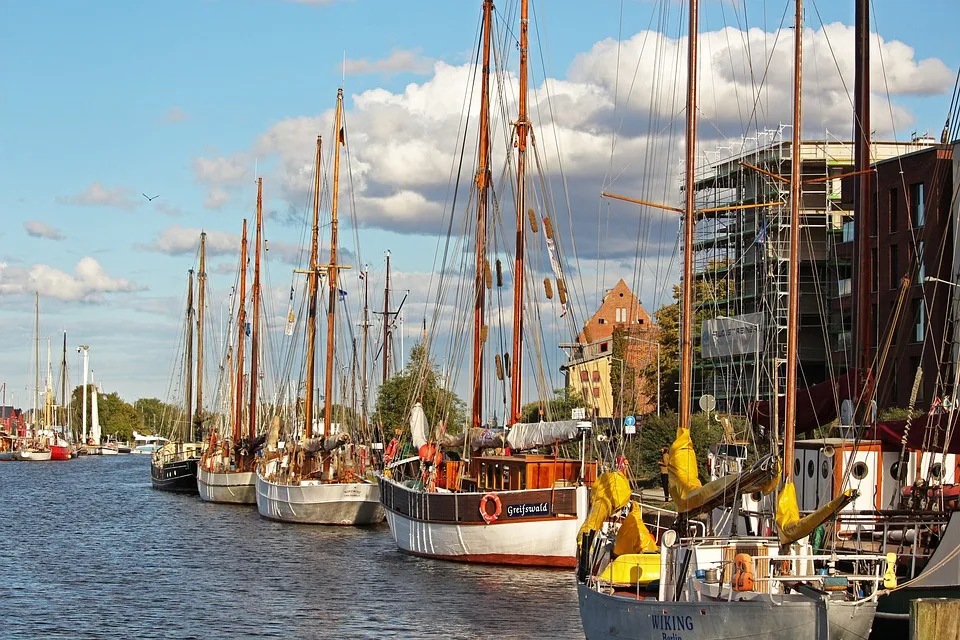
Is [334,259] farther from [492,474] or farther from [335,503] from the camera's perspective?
[492,474]

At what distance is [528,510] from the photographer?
4041 centimetres

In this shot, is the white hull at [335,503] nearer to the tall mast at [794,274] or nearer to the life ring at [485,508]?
the life ring at [485,508]

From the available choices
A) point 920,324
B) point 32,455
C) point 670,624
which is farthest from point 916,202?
point 32,455

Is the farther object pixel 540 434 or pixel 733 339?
pixel 733 339

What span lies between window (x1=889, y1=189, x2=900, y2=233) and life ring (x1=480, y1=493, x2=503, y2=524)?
39441 mm

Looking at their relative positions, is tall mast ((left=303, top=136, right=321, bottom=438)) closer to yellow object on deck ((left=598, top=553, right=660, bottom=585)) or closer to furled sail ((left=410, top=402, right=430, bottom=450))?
furled sail ((left=410, top=402, right=430, bottom=450))

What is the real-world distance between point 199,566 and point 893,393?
126 feet

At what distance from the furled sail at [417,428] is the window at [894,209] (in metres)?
32.6

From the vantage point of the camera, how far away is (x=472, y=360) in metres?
48.9

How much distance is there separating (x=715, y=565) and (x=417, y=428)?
29.9m

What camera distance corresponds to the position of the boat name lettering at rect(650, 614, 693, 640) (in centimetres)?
2180

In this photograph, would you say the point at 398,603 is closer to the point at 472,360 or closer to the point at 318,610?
the point at 318,610

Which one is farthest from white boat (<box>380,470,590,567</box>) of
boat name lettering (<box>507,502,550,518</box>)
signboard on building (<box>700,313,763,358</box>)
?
signboard on building (<box>700,313,763,358</box>)

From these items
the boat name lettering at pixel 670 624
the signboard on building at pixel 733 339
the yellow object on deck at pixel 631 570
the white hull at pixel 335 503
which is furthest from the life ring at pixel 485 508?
the signboard on building at pixel 733 339
